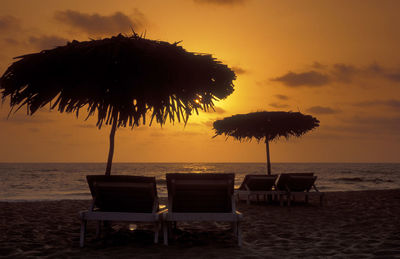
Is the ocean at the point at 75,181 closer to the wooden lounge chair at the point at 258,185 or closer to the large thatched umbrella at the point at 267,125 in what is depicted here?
the large thatched umbrella at the point at 267,125

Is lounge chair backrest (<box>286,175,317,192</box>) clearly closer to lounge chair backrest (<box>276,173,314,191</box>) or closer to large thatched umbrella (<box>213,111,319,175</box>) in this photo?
lounge chair backrest (<box>276,173,314,191</box>)

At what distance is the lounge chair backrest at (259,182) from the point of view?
1189 centimetres

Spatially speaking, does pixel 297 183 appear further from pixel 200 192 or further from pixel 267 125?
pixel 200 192

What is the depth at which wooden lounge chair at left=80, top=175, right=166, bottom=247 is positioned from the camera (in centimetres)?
530

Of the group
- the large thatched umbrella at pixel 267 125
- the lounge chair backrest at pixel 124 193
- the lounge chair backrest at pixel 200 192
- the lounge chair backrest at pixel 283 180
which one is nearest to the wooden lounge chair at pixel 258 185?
the lounge chair backrest at pixel 283 180

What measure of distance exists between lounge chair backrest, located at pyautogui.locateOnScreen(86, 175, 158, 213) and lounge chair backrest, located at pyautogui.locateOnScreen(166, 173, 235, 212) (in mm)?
278

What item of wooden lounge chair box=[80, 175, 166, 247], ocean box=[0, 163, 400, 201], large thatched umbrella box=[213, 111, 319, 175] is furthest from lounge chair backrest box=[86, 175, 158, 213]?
ocean box=[0, 163, 400, 201]

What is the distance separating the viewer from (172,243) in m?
5.64

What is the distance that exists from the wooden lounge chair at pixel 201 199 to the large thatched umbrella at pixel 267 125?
22.6ft

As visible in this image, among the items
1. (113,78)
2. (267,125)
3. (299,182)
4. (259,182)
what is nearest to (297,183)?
(299,182)

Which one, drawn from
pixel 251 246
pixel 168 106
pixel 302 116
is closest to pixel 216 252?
pixel 251 246

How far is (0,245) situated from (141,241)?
6.19 ft

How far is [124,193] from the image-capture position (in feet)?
17.9

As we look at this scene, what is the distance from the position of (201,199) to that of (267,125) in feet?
23.9
